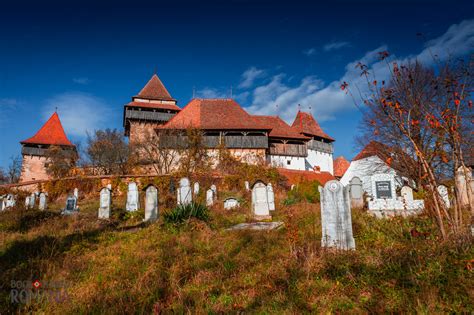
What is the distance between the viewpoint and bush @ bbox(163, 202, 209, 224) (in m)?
7.12

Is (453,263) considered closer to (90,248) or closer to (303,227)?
(303,227)

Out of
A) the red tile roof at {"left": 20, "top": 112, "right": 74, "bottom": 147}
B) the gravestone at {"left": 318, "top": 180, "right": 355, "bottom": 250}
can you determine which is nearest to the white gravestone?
the gravestone at {"left": 318, "top": 180, "right": 355, "bottom": 250}

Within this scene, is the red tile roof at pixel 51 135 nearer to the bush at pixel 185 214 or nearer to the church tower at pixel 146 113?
the church tower at pixel 146 113

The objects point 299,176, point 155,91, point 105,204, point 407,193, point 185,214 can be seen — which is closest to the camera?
point 185,214

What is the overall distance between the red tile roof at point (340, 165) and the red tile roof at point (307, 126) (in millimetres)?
4853

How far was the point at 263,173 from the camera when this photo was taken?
2091cm

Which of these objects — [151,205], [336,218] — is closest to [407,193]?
[336,218]

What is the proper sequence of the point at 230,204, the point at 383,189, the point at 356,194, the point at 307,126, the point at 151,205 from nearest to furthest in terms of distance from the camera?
the point at 151,205 < the point at 383,189 < the point at 356,194 < the point at 230,204 < the point at 307,126

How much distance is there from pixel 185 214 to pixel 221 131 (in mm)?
20507

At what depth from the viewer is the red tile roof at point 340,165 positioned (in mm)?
37469

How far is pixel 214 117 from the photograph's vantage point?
93.9ft

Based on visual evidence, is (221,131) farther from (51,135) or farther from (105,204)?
(51,135)

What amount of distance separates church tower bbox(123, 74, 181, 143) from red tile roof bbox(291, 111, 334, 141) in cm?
1488

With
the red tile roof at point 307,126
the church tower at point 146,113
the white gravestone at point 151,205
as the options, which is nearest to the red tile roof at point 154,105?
the church tower at point 146,113
